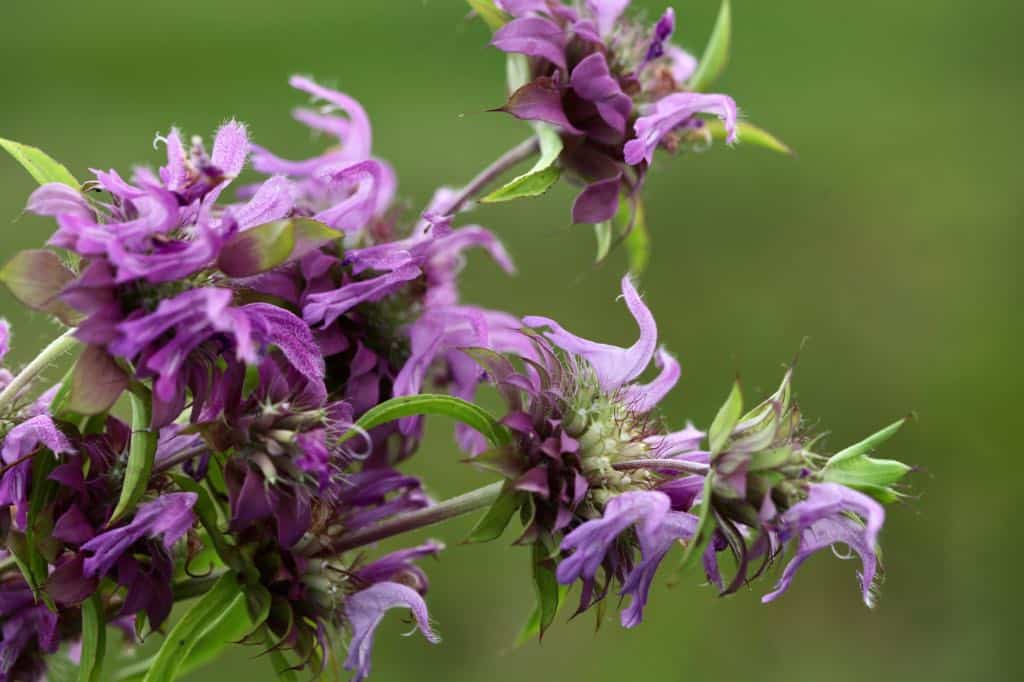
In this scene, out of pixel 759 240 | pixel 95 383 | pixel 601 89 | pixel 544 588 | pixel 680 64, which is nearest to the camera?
pixel 95 383

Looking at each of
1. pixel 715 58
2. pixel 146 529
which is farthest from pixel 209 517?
pixel 715 58

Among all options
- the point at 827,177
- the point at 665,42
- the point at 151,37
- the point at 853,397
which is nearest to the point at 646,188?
the point at 827,177

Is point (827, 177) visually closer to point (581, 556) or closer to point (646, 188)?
point (646, 188)

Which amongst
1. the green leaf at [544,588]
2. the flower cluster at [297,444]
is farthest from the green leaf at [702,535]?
the green leaf at [544,588]

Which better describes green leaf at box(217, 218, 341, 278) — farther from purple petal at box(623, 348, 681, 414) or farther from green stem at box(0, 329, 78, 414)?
purple petal at box(623, 348, 681, 414)

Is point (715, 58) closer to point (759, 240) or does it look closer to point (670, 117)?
point (670, 117)

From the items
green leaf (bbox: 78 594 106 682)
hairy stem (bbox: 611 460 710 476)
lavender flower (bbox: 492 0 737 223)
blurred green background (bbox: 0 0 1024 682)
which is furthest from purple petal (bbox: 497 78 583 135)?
blurred green background (bbox: 0 0 1024 682)
